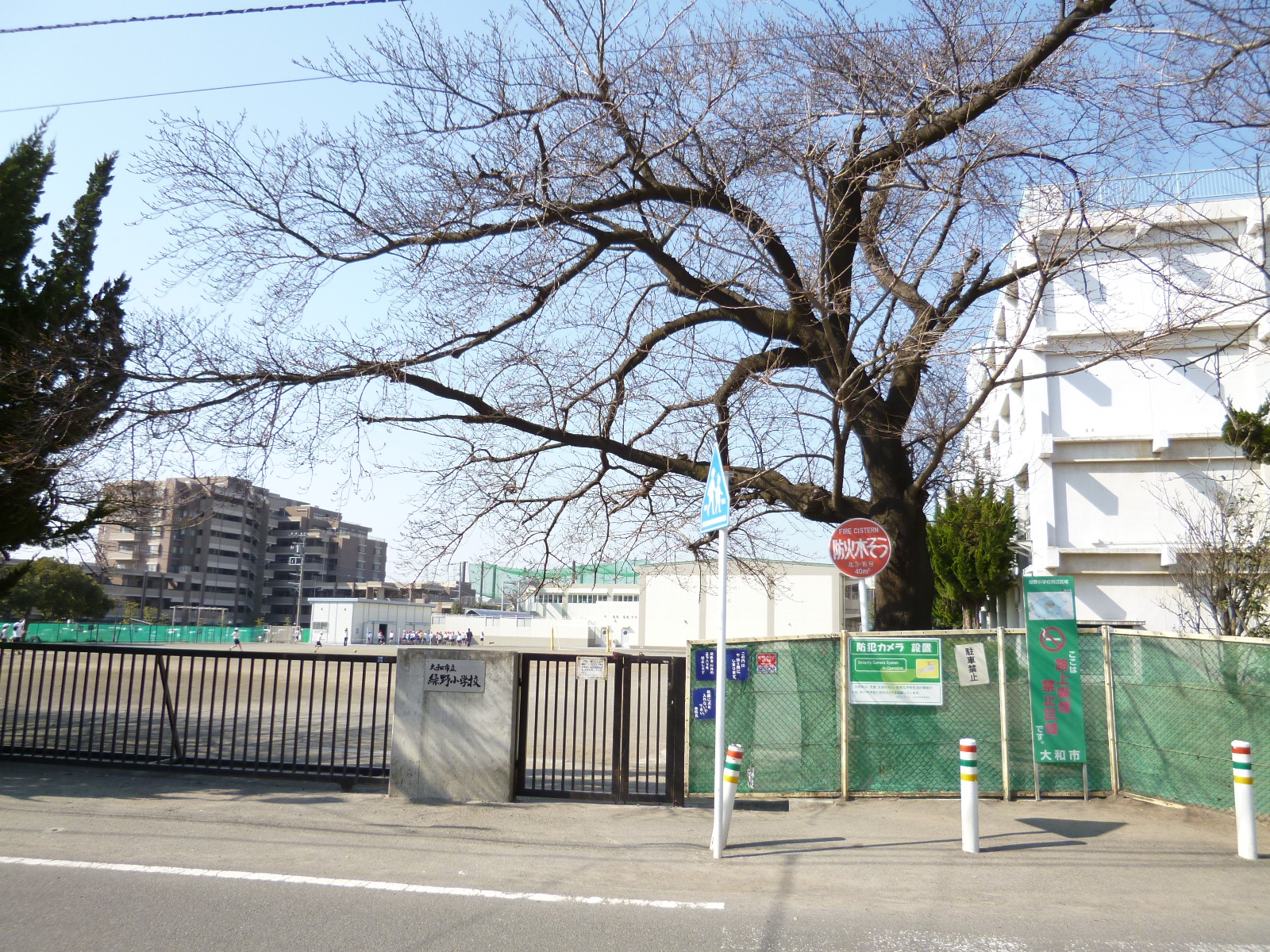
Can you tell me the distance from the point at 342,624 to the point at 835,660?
6476 cm

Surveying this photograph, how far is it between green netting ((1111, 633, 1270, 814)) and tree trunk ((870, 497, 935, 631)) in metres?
2.48

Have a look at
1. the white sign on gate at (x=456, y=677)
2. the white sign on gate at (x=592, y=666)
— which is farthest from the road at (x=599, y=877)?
the white sign on gate at (x=592, y=666)

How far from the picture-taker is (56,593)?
217 ft

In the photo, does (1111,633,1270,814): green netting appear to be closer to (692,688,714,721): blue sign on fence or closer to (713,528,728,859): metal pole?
(692,688,714,721): blue sign on fence

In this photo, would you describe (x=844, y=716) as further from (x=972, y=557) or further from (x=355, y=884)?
(x=972, y=557)

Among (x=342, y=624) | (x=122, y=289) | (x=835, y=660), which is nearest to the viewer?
(x=835, y=660)

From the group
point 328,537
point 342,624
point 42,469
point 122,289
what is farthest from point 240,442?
point 328,537

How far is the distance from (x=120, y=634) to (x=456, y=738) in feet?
191

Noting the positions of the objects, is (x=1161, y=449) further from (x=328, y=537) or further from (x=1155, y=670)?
(x=328, y=537)

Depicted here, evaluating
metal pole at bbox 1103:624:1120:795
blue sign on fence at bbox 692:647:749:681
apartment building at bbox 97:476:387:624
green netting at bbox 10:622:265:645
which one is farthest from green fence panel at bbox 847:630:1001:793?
apartment building at bbox 97:476:387:624

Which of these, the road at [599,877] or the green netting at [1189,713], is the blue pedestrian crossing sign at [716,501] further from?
the green netting at [1189,713]

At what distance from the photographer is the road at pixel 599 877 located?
547 centimetres

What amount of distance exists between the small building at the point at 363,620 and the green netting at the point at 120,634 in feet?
22.8

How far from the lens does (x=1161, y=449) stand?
25.9m
